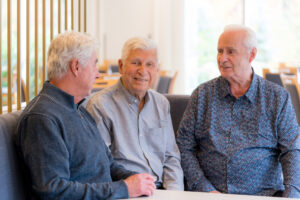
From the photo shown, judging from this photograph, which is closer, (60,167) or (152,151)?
(60,167)

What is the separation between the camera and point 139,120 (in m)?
2.13

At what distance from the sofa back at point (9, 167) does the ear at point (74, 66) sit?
0.94ft

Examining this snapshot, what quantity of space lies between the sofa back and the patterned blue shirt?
98cm

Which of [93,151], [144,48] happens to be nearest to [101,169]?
[93,151]

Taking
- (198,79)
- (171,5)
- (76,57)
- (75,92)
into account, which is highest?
(171,5)

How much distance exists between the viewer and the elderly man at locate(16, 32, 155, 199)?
53.3 inches

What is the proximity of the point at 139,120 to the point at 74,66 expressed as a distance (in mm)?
675

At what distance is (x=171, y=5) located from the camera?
8.77m

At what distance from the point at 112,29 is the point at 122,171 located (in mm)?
7470

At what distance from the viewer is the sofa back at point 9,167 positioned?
1.35 metres

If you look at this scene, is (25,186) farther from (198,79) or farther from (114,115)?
(198,79)

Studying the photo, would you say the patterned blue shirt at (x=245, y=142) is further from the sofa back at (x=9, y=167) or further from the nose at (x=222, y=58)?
the sofa back at (x=9, y=167)

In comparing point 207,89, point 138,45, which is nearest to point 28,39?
point 138,45

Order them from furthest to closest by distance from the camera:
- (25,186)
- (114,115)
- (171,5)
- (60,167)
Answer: (171,5) < (114,115) < (25,186) < (60,167)
